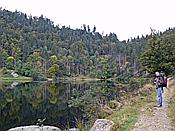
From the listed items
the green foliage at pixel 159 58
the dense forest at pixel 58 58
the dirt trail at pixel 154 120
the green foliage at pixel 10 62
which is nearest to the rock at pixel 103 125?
the dirt trail at pixel 154 120

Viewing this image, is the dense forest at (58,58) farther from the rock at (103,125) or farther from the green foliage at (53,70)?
the rock at (103,125)

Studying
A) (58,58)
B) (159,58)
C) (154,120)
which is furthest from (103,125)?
(58,58)

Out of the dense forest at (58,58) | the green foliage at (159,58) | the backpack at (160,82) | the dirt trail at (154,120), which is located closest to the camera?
the dirt trail at (154,120)

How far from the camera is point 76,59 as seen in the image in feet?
557

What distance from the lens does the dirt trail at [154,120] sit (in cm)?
1370

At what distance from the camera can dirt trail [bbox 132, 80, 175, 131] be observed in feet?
45.0

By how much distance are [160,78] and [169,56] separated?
2659cm

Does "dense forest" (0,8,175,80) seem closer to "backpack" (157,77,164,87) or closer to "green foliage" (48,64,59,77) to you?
"green foliage" (48,64,59,77)

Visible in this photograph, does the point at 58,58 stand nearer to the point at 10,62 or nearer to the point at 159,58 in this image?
the point at 10,62

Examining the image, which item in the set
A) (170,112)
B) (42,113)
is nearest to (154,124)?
(170,112)

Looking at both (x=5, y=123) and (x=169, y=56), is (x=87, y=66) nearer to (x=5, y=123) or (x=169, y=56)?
(x=169, y=56)

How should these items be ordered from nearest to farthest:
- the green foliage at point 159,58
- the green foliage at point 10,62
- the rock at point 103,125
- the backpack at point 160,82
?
1. the rock at point 103,125
2. the backpack at point 160,82
3. the green foliage at point 159,58
4. the green foliage at point 10,62

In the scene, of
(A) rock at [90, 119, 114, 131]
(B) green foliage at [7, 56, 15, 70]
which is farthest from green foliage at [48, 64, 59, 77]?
(A) rock at [90, 119, 114, 131]

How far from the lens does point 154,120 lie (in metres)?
15.5
